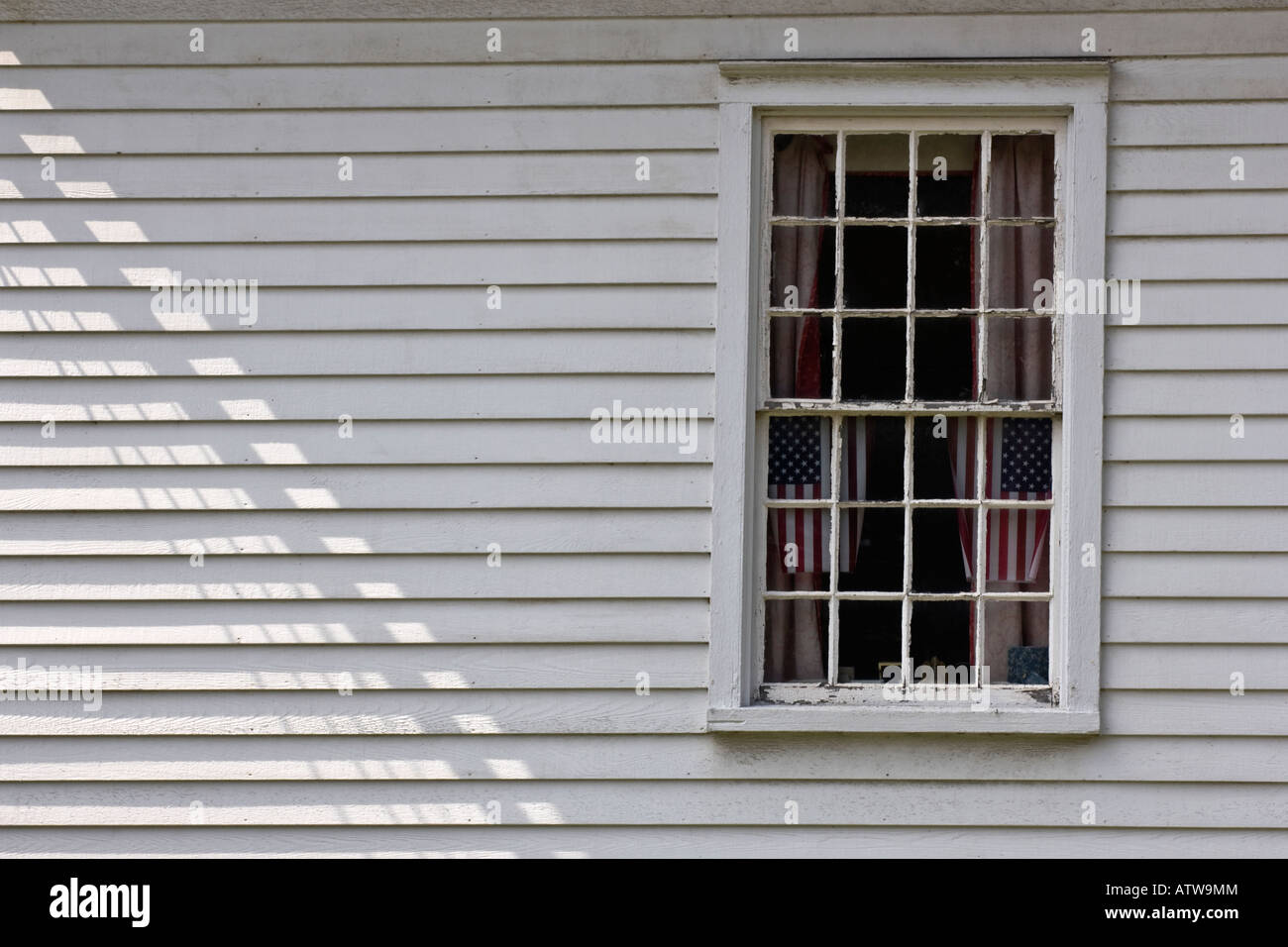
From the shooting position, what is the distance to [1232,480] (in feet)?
13.8

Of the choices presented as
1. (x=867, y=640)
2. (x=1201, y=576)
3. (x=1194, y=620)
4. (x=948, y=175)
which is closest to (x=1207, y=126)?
(x=948, y=175)

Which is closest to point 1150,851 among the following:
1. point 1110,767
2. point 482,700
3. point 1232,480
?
point 1110,767

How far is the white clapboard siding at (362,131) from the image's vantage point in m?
4.32

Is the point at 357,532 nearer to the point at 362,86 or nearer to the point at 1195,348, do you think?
the point at 362,86

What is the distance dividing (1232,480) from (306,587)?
3.46 m

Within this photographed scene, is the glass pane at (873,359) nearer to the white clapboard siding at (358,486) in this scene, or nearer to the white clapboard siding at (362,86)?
the white clapboard siding at (358,486)

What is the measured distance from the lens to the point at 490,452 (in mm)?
4301

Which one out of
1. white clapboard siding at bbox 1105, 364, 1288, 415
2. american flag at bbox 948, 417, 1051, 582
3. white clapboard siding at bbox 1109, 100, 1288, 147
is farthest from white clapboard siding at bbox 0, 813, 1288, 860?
white clapboard siding at bbox 1109, 100, 1288, 147

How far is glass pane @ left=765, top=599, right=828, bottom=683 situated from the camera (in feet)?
14.3

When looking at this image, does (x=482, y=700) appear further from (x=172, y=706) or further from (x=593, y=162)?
(x=593, y=162)

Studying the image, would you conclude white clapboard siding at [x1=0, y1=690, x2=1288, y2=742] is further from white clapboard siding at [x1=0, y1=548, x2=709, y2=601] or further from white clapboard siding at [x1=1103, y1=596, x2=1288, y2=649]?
white clapboard siding at [x1=0, y1=548, x2=709, y2=601]

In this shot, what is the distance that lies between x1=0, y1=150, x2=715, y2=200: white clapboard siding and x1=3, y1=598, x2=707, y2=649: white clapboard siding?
1552mm

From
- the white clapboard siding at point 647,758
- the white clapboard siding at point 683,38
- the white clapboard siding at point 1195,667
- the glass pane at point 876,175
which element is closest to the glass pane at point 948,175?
the glass pane at point 876,175

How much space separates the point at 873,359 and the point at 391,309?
6.02 ft
